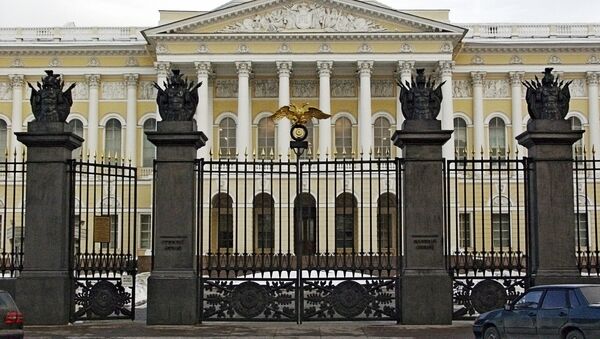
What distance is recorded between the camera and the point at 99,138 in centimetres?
6378

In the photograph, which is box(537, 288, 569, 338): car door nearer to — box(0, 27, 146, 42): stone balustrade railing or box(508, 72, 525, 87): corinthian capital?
box(508, 72, 525, 87): corinthian capital

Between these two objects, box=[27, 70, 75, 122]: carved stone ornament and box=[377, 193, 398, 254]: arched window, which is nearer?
box=[377, 193, 398, 254]: arched window

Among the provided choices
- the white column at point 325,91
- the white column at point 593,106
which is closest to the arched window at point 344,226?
the white column at point 325,91

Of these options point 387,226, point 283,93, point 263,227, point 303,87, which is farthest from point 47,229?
point 303,87

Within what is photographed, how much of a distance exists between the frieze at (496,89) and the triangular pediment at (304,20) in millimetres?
6060

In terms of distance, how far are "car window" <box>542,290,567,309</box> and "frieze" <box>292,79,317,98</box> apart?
160ft

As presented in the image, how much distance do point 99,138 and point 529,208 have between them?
158 ft

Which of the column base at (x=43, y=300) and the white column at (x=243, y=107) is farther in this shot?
the white column at (x=243, y=107)

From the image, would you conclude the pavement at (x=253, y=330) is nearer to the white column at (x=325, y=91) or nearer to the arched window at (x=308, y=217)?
the arched window at (x=308, y=217)

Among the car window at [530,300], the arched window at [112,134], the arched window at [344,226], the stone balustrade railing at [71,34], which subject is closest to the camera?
the car window at [530,300]

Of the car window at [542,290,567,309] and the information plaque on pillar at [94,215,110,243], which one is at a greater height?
the information plaque on pillar at [94,215,110,243]

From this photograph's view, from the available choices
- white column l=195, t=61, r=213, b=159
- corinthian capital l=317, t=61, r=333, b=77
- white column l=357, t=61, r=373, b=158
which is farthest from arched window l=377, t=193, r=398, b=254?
white column l=195, t=61, r=213, b=159

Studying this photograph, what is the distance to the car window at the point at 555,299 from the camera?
14.8 m

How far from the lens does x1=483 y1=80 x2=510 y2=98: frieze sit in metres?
63.7
